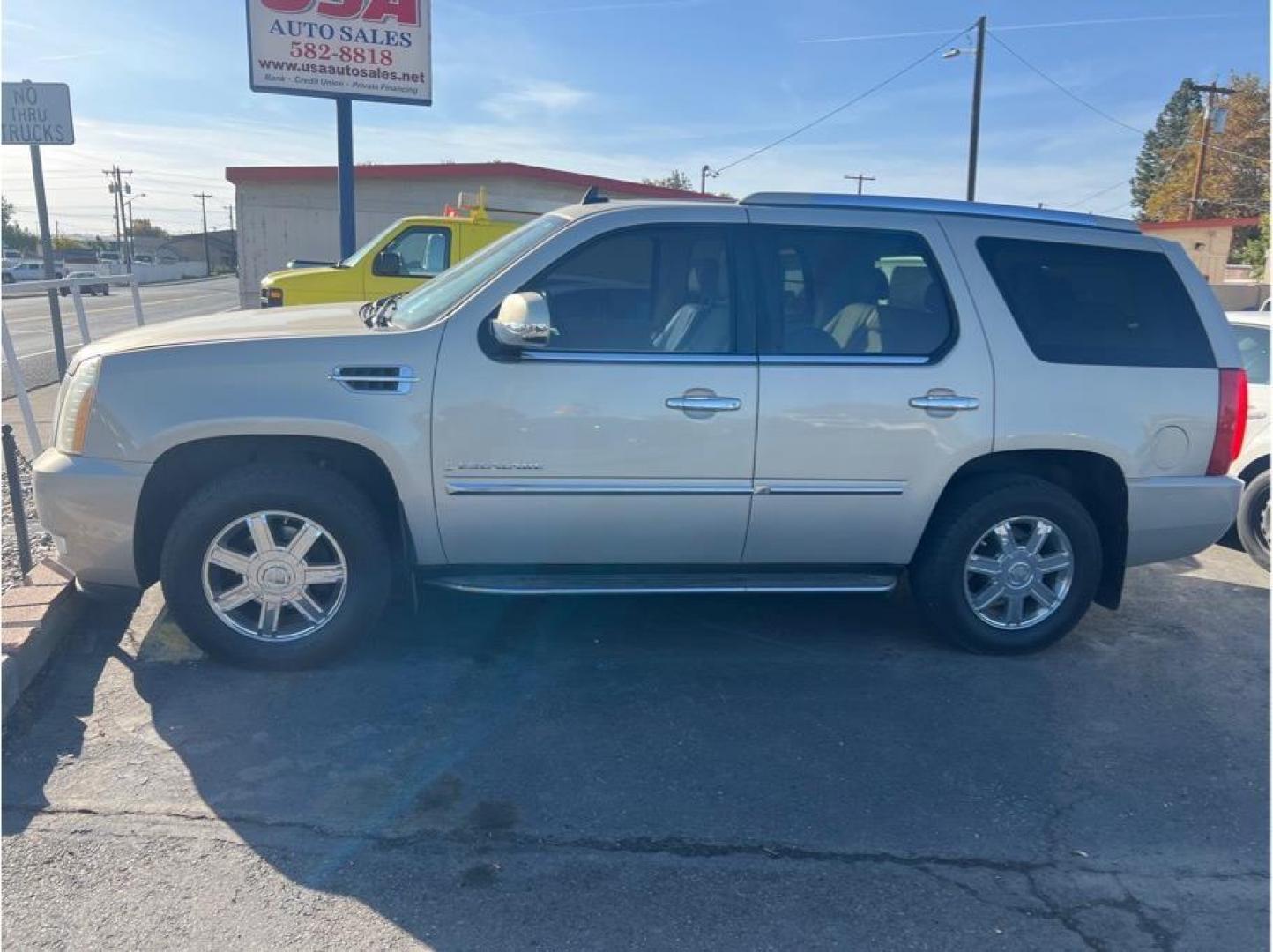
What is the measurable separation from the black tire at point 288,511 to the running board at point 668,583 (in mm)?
287

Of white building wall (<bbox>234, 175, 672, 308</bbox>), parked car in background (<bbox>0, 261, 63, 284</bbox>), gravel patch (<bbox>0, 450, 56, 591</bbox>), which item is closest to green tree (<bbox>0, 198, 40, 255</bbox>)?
parked car in background (<bbox>0, 261, 63, 284</bbox>)

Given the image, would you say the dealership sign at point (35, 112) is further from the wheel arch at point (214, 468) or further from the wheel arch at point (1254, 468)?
the wheel arch at point (1254, 468)

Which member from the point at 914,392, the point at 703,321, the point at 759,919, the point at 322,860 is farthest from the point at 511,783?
the point at 914,392

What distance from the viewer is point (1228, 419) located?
4.50 meters

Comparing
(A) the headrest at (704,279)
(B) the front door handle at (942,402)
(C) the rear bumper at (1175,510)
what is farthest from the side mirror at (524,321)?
(C) the rear bumper at (1175,510)

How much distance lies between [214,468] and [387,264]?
302 inches

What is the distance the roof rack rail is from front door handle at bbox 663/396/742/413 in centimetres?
95

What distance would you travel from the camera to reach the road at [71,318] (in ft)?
48.8

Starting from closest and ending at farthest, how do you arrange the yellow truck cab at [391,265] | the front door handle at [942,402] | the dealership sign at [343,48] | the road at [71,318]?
the front door handle at [942,402], the yellow truck cab at [391,265], the dealership sign at [343,48], the road at [71,318]

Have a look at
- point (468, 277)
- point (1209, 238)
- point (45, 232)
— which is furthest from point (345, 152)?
point (1209, 238)

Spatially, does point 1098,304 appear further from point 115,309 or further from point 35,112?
point 115,309

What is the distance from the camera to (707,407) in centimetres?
409

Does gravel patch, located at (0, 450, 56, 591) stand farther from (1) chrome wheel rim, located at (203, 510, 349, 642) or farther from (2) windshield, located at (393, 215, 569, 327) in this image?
(2) windshield, located at (393, 215, 569, 327)

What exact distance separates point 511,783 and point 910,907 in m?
1.33
